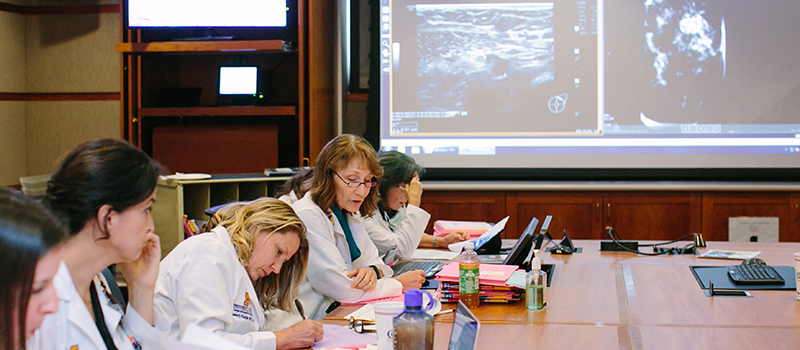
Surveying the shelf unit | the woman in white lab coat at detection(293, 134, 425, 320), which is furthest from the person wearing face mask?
the shelf unit

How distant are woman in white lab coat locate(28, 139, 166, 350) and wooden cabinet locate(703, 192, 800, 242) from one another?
150 inches

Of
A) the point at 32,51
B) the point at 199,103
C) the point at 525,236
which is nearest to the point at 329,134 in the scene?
the point at 199,103

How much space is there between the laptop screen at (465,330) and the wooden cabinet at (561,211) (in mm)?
3080

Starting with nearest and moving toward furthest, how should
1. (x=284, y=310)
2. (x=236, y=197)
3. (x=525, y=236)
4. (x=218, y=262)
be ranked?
(x=218, y=262), (x=284, y=310), (x=525, y=236), (x=236, y=197)

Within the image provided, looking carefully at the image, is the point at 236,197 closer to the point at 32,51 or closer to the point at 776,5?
the point at 32,51

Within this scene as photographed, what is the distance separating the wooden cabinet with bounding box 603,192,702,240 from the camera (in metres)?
4.10

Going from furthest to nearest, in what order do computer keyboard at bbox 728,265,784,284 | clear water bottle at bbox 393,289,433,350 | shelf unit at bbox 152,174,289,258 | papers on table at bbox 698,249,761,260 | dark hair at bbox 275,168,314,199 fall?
shelf unit at bbox 152,174,289,258
papers on table at bbox 698,249,761,260
dark hair at bbox 275,168,314,199
computer keyboard at bbox 728,265,784,284
clear water bottle at bbox 393,289,433,350

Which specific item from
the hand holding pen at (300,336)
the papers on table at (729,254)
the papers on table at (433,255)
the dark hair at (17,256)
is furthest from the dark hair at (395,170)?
the dark hair at (17,256)

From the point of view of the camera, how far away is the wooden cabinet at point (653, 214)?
4098 millimetres

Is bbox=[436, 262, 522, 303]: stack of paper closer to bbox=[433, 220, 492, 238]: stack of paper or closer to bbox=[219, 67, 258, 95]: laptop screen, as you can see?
bbox=[433, 220, 492, 238]: stack of paper

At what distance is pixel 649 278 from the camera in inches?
87.7

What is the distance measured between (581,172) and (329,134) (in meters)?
1.81

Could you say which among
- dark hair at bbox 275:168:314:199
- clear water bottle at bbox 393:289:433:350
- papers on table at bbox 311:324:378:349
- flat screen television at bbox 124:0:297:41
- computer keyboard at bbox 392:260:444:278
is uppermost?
flat screen television at bbox 124:0:297:41

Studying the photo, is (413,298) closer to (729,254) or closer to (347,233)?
(347,233)
